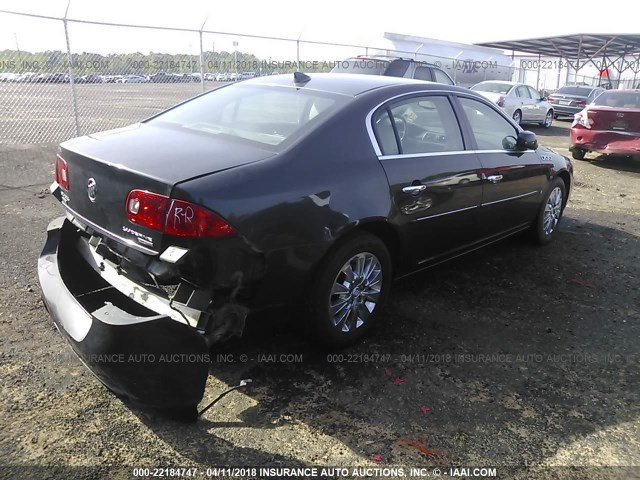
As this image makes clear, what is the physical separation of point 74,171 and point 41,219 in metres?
2.99

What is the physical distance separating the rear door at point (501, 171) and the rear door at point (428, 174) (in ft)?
0.56

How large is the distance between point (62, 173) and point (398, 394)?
7.72ft

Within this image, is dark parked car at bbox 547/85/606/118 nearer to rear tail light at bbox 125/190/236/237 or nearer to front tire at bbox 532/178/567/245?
front tire at bbox 532/178/567/245

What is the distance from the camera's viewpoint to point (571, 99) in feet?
63.6

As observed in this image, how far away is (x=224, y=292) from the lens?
2572mm

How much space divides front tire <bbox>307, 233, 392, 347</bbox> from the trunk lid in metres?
0.75

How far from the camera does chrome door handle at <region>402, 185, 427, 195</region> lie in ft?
11.2

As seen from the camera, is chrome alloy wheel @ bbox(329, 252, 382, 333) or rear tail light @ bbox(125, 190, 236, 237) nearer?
rear tail light @ bbox(125, 190, 236, 237)

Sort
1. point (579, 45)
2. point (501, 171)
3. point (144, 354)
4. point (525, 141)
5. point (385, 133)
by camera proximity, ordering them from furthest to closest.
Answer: point (579, 45) < point (525, 141) < point (501, 171) < point (385, 133) < point (144, 354)

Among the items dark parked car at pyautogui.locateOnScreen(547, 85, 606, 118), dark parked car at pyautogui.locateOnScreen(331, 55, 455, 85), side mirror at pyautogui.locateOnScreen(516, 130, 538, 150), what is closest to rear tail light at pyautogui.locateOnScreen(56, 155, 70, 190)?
side mirror at pyautogui.locateOnScreen(516, 130, 538, 150)

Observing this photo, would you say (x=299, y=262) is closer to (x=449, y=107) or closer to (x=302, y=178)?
(x=302, y=178)

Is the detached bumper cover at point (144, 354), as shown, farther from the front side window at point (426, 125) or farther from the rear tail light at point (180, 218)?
the front side window at point (426, 125)

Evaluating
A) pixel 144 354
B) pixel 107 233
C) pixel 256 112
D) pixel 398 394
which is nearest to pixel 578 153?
pixel 256 112

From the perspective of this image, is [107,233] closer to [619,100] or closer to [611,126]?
[611,126]
